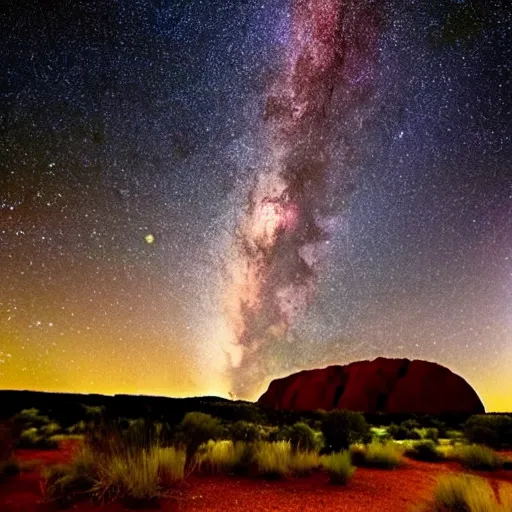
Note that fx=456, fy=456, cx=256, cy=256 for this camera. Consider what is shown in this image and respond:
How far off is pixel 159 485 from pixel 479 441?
17512 millimetres

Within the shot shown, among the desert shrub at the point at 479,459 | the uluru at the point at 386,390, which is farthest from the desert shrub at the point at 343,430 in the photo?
the uluru at the point at 386,390

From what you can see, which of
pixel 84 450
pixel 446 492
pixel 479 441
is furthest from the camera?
pixel 479 441

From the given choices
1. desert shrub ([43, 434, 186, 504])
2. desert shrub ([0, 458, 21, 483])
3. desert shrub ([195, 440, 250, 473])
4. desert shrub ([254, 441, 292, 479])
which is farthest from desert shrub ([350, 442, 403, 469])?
desert shrub ([0, 458, 21, 483])

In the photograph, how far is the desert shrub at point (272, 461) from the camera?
9.21 metres

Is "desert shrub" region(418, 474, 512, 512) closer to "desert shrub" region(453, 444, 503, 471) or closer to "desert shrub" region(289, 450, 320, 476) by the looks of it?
"desert shrub" region(289, 450, 320, 476)

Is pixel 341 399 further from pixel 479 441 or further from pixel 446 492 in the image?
pixel 446 492

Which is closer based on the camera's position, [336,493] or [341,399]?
[336,493]

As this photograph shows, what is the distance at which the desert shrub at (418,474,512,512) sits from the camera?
18.9ft

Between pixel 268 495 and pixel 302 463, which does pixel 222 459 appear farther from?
pixel 268 495

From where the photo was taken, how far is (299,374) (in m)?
78.6

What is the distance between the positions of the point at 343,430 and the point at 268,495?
10.8 meters

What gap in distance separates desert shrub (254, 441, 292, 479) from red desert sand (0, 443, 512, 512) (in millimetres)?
255

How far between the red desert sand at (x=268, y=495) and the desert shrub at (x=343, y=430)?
4.59 m

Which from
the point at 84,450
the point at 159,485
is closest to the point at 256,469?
the point at 159,485
